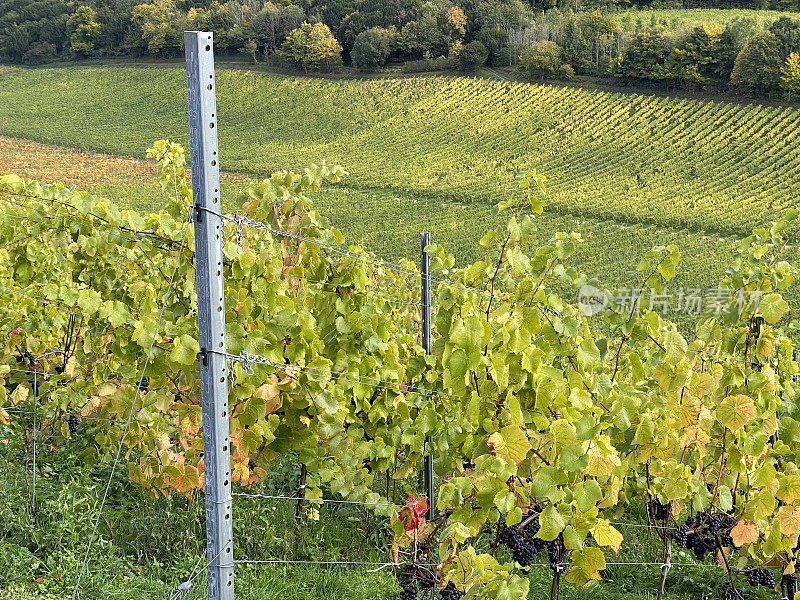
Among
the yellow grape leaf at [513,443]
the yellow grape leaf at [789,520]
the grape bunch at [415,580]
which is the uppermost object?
the yellow grape leaf at [513,443]

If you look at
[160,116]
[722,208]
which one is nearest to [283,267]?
[722,208]

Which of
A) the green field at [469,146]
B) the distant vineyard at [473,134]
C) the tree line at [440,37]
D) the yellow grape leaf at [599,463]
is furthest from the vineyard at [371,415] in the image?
the tree line at [440,37]

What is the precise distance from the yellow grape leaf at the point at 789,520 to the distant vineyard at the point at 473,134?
25.5 m

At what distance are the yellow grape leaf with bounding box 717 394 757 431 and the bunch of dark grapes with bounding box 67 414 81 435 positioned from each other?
3.61 m

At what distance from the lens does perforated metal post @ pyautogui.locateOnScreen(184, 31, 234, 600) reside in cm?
198

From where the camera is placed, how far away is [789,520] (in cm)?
285

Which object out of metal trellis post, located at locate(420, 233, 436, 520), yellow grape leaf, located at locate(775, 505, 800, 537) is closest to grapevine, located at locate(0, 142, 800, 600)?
yellow grape leaf, located at locate(775, 505, 800, 537)

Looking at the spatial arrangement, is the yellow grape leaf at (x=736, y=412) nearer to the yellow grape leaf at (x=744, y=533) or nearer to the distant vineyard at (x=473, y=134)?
the yellow grape leaf at (x=744, y=533)

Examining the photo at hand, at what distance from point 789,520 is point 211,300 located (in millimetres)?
2214

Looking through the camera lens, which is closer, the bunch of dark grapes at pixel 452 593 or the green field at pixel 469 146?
the bunch of dark grapes at pixel 452 593

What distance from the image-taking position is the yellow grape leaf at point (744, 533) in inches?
113

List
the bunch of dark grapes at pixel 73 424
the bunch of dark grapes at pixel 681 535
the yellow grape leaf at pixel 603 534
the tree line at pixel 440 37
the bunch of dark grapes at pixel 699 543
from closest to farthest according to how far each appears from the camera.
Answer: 1. the yellow grape leaf at pixel 603 534
2. the bunch of dark grapes at pixel 681 535
3. the bunch of dark grapes at pixel 699 543
4. the bunch of dark grapes at pixel 73 424
5. the tree line at pixel 440 37

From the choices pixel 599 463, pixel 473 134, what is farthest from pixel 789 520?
pixel 473 134

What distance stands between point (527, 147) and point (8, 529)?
39425 millimetres
